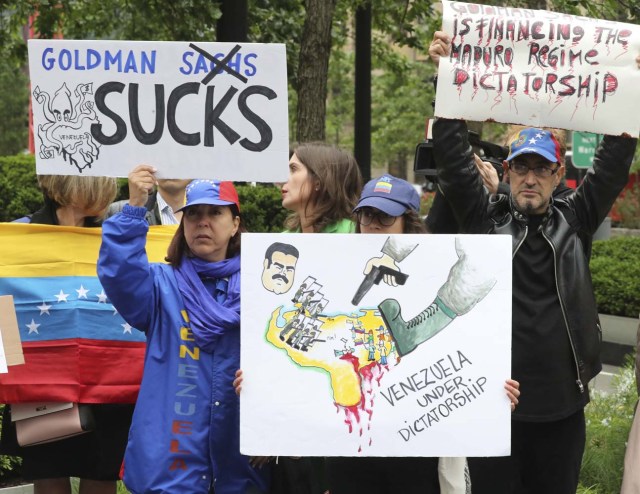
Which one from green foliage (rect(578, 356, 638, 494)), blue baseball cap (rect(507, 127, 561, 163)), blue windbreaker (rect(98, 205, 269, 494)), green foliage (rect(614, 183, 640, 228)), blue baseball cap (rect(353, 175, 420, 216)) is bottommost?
green foliage (rect(578, 356, 638, 494))

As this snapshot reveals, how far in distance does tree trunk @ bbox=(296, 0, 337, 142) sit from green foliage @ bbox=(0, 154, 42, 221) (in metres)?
3.18

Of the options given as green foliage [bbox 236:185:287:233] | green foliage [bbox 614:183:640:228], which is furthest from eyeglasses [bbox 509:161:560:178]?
green foliage [bbox 614:183:640:228]

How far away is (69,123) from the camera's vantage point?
3844 millimetres

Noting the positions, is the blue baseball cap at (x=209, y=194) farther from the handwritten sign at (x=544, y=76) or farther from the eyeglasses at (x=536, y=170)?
the eyeglasses at (x=536, y=170)

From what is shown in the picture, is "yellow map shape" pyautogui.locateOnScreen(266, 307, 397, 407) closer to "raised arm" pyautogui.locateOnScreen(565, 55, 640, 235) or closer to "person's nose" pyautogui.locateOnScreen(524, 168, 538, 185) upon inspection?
"person's nose" pyautogui.locateOnScreen(524, 168, 538, 185)

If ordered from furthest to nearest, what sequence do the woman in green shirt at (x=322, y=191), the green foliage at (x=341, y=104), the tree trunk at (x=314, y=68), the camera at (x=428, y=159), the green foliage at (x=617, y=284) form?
the green foliage at (x=341, y=104) < the green foliage at (x=617, y=284) < the tree trunk at (x=314, y=68) < the camera at (x=428, y=159) < the woman in green shirt at (x=322, y=191)

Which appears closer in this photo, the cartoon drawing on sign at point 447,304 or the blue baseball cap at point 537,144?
the cartoon drawing on sign at point 447,304

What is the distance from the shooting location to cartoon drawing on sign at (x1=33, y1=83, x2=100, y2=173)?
3.83 m

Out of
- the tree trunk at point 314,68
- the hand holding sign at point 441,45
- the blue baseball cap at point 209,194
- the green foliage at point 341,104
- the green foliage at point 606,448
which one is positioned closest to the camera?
the blue baseball cap at point 209,194

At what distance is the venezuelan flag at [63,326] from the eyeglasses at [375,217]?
114 centimetres

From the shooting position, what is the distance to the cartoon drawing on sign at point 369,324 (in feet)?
11.5

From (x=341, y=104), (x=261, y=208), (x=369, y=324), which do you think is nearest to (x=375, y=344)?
(x=369, y=324)

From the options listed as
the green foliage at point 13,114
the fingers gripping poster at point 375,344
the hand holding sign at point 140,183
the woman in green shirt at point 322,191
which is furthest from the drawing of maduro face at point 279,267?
the green foliage at point 13,114

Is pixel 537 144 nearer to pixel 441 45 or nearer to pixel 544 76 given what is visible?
pixel 544 76
